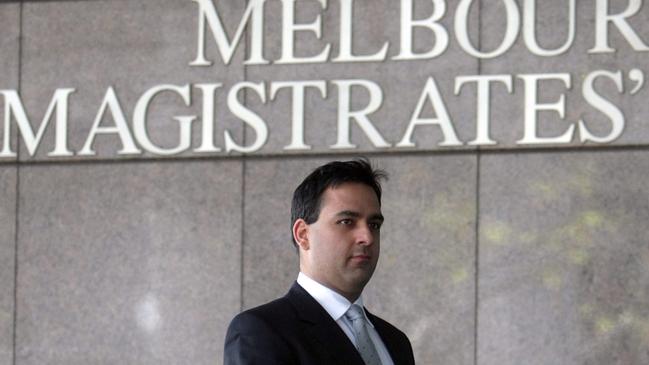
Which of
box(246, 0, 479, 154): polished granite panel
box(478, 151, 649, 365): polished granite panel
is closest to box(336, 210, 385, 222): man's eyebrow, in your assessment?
box(478, 151, 649, 365): polished granite panel

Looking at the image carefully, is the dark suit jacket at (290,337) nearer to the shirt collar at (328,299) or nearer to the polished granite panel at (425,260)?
the shirt collar at (328,299)

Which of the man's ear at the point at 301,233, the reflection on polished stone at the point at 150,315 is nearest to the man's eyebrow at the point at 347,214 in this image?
the man's ear at the point at 301,233

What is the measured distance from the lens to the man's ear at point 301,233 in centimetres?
445

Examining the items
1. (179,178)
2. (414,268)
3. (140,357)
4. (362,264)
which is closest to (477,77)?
(414,268)

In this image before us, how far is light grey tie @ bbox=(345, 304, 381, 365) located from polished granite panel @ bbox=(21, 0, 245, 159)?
4.81 m

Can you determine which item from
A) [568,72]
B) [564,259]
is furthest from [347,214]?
[568,72]

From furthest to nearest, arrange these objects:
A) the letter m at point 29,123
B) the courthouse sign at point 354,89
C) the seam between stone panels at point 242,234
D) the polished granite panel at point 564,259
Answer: the letter m at point 29,123 < the seam between stone panels at point 242,234 < the courthouse sign at point 354,89 < the polished granite panel at point 564,259

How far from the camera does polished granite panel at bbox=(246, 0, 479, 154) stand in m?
8.86

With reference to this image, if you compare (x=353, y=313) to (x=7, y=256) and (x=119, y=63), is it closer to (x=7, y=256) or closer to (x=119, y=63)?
(x=119, y=63)

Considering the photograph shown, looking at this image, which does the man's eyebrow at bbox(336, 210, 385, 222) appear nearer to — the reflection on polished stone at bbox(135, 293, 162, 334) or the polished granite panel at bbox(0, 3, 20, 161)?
the reflection on polished stone at bbox(135, 293, 162, 334)

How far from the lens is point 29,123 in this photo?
377 inches

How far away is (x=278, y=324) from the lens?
168 inches

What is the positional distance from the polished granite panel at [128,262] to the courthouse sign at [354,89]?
8.0 inches

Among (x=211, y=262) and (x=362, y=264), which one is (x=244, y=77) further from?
(x=362, y=264)
